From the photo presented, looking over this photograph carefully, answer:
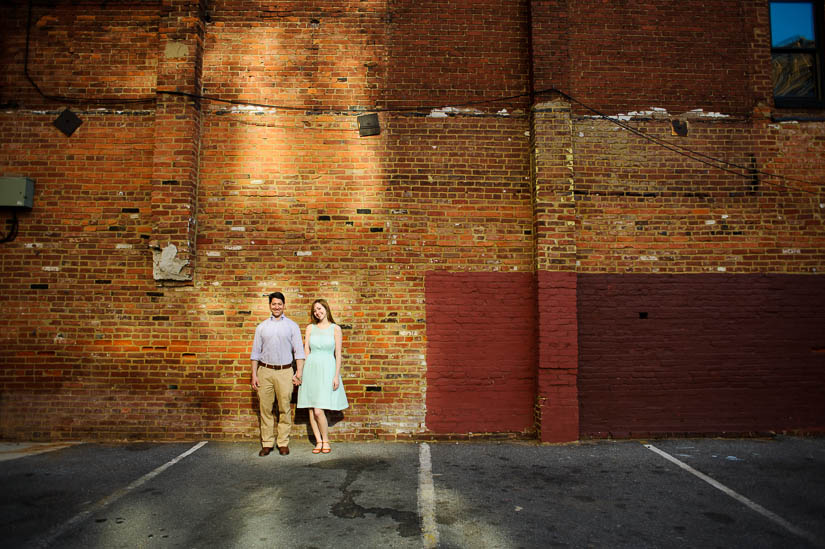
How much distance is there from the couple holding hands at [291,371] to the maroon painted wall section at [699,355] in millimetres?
3323

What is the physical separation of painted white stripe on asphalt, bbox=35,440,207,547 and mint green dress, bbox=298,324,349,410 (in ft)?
5.10

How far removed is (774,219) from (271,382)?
7.20 metres

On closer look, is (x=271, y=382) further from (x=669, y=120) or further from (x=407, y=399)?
(x=669, y=120)

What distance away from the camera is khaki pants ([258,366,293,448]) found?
5.80m

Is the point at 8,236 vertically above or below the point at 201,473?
above

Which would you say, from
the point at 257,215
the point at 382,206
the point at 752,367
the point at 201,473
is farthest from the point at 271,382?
the point at 752,367

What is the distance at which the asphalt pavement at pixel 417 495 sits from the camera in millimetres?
3602

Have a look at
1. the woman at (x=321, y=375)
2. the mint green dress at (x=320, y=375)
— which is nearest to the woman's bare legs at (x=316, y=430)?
the woman at (x=321, y=375)

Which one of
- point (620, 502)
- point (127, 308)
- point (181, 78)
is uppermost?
point (181, 78)

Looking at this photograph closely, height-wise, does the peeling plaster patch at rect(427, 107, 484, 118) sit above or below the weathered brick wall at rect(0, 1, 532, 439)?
above

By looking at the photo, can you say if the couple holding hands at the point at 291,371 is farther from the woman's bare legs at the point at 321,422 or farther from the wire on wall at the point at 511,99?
the wire on wall at the point at 511,99

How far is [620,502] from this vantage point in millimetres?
4281

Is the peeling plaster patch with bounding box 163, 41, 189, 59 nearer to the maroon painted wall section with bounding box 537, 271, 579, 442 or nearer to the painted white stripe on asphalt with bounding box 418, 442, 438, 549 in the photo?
the maroon painted wall section with bounding box 537, 271, 579, 442

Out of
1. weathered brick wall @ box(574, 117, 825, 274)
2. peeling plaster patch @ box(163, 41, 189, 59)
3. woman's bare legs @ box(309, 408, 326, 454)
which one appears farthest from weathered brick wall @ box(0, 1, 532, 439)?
weathered brick wall @ box(574, 117, 825, 274)
